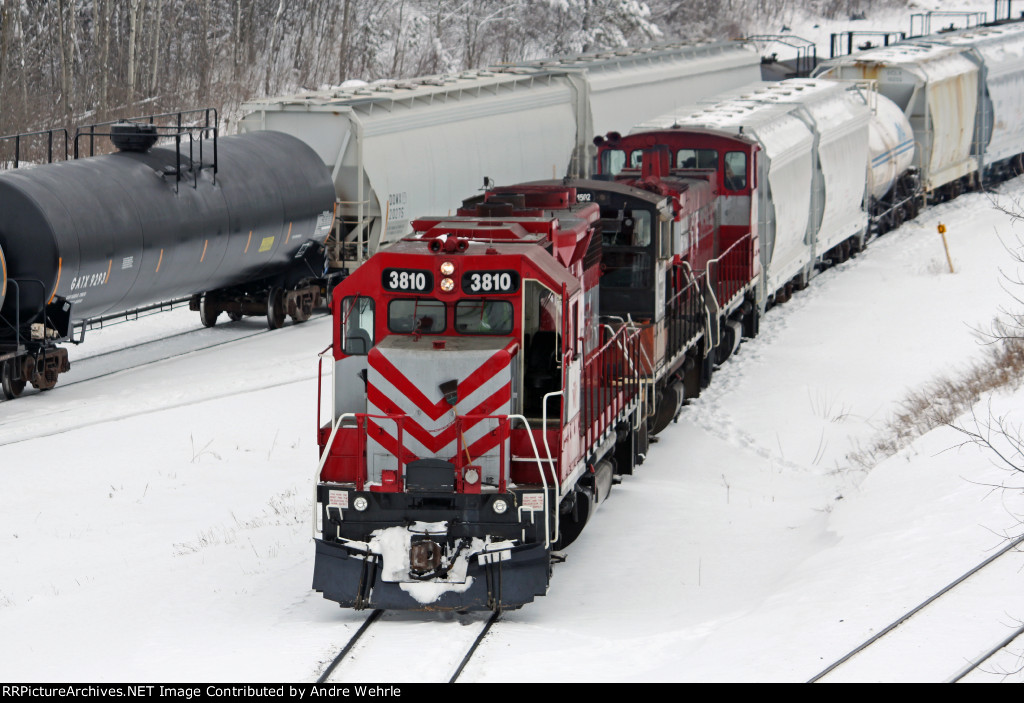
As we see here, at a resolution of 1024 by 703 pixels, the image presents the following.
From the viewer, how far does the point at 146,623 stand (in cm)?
1163

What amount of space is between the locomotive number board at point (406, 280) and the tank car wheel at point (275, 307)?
14328 millimetres

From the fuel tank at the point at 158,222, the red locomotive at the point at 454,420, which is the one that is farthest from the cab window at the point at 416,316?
the fuel tank at the point at 158,222

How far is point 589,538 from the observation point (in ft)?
47.0

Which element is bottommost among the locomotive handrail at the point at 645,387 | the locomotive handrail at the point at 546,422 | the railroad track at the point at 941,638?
the railroad track at the point at 941,638

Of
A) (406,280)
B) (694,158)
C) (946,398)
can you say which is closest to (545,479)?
(406,280)

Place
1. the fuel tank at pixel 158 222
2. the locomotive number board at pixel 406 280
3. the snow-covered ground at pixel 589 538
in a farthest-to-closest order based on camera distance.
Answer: the fuel tank at pixel 158 222, the locomotive number board at pixel 406 280, the snow-covered ground at pixel 589 538

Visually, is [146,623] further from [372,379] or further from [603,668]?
[603,668]

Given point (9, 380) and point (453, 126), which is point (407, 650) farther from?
point (453, 126)

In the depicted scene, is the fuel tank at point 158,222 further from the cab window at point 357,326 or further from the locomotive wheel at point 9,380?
the cab window at point 357,326

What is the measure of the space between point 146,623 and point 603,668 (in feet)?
13.0

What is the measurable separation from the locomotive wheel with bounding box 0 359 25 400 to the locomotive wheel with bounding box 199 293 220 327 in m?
5.80

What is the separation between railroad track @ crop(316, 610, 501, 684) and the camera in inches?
400

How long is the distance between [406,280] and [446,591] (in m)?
2.65

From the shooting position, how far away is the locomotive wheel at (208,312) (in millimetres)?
26000
